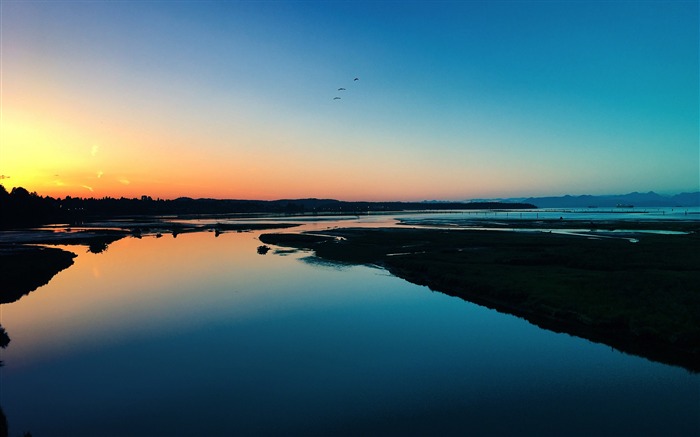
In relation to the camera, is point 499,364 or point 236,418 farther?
point 499,364

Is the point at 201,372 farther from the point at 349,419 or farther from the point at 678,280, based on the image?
the point at 678,280

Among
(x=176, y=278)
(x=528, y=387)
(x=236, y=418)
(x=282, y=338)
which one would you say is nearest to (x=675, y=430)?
(x=528, y=387)

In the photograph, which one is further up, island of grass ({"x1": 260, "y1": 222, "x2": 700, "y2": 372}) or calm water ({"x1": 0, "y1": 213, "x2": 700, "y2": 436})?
island of grass ({"x1": 260, "y1": 222, "x2": 700, "y2": 372})

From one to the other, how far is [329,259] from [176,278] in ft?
58.0

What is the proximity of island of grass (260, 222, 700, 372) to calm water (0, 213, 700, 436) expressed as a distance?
1.98m

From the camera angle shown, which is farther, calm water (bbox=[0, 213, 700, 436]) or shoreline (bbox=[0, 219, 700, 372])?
shoreline (bbox=[0, 219, 700, 372])

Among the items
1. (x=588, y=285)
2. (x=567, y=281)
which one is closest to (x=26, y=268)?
(x=567, y=281)

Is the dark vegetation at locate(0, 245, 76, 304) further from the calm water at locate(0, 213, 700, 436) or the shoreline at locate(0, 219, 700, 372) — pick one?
the calm water at locate(0, 213, 700, 436)

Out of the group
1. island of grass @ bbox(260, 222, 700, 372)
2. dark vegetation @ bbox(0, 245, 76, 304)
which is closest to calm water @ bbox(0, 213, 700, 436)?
island of grass @ bbox(260, 222, 700, 372)

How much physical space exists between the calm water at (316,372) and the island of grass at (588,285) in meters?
1.98

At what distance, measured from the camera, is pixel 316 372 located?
60.4 ft

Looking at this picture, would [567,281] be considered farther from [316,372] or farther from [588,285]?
[316,372]

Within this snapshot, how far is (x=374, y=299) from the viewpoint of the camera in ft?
106

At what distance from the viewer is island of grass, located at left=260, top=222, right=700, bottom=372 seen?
71.4 ft
